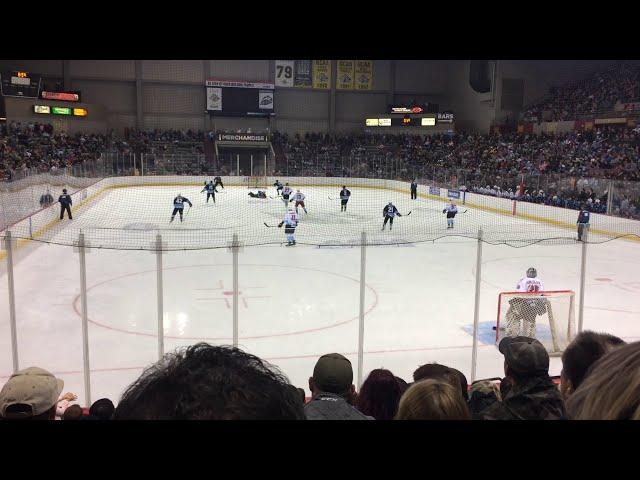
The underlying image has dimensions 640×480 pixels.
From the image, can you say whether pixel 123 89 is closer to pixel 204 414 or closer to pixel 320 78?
pixel 320 78

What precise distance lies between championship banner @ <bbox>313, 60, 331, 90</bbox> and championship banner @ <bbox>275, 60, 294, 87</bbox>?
1.61 metres

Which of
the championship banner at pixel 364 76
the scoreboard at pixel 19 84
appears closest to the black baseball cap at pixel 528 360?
the scoreboard at pixel 19 84

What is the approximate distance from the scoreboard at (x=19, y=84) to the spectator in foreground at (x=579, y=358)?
3321cm

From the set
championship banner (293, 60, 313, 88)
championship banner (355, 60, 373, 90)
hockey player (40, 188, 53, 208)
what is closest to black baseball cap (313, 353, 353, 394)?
hockey player (40, 188, 53, 208)

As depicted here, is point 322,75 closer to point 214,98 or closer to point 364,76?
point 364,76

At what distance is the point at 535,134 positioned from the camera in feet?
103

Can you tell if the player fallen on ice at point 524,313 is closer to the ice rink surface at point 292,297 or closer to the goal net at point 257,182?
the ice rink surface at point 292,297

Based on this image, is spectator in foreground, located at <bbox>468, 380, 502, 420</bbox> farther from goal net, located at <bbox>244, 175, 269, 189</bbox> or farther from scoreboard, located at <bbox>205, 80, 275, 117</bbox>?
scoreboard, located at <bbox>205, 80, 275, 117</bbox>

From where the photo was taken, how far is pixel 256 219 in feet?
63.6

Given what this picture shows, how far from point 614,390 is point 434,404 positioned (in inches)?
27.8

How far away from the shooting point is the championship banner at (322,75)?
132 ft

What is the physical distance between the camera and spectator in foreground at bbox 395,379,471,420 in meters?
1.62

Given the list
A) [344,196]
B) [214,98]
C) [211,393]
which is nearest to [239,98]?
[214,98]
